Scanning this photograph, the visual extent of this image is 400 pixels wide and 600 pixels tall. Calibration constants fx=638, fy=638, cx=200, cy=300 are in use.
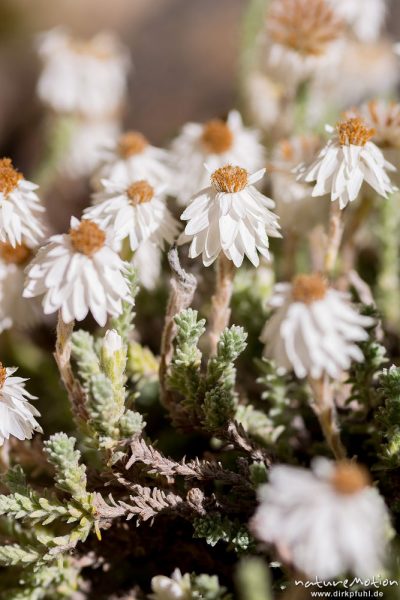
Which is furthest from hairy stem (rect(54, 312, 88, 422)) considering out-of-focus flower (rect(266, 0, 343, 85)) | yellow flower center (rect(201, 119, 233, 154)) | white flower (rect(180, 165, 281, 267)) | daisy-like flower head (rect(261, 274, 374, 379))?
out-of-focus flower (rect(266, 0, 343, 85))

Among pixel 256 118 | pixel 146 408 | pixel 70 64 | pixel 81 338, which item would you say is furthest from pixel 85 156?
pixel 81 338

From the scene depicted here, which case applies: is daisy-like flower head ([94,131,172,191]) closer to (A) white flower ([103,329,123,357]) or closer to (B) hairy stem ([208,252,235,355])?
(B) hairy stem ([208,252,235,355])

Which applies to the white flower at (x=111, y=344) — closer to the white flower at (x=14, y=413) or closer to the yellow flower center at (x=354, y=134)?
the white flower at (x=14, y=413)

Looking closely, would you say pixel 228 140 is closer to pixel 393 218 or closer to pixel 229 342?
pixel 393 218

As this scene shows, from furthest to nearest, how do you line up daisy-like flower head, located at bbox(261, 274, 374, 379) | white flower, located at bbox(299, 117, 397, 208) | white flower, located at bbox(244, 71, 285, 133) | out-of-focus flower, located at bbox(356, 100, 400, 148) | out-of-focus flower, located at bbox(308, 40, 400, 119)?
out-of-focus flower, located at bbox(308, 40, 400, 119) < white flower, located at bbox(244, 71, 285, 133) < out-of-focus flower, located at bbox(356, 100, 400, 148) < white flower, located at bbox(299, 117, 397, 208) < daisy-like flower head, located at bbox(261, 274, 374, 379)

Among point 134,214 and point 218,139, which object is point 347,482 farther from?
point 218,139

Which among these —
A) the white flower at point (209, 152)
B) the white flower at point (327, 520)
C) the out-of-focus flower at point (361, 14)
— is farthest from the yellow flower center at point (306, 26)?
the white flower at point (327, 520)

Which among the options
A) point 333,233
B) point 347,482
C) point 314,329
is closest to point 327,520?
point 347,482
